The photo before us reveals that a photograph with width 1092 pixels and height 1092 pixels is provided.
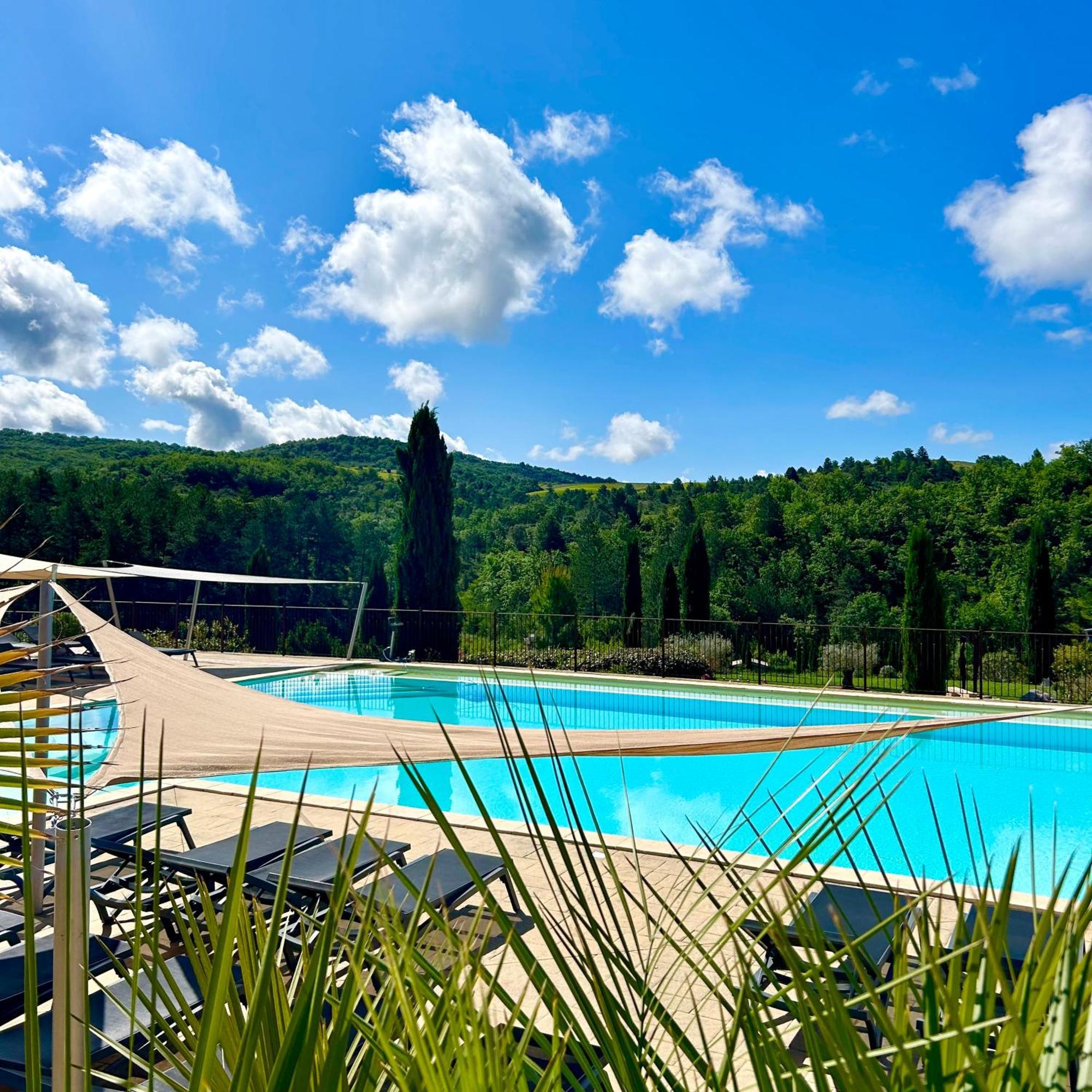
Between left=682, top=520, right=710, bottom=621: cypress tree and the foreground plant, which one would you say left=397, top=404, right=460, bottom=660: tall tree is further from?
the foreground plant

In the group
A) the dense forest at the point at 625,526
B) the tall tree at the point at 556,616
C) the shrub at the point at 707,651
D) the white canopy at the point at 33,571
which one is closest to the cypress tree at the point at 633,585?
the dense forest at the point at 625,526

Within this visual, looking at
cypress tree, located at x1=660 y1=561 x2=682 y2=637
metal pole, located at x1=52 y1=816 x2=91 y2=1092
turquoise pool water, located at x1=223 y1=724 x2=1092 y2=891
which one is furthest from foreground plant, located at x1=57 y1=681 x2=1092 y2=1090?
cypress tree, located at x1=660 y1=561 x2=682 y2=637

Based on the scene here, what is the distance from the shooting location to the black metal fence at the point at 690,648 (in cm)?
1327

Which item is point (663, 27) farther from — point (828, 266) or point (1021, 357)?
point (1021, 357)

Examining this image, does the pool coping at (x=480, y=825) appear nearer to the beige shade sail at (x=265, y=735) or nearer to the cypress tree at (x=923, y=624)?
the beige shade sail at (x=265, y=735)

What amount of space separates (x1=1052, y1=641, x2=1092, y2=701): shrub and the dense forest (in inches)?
345

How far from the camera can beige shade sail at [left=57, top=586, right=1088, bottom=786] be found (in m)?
3.87

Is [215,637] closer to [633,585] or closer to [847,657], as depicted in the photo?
[633,585]

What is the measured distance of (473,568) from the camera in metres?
30.4

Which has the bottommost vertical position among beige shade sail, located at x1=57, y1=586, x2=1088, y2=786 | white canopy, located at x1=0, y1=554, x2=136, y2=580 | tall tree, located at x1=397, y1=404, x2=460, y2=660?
beige shade sail, located at x1=57, y1=586, x2=1088, y2=786

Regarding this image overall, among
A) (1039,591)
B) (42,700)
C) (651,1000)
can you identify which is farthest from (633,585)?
(651,1000)

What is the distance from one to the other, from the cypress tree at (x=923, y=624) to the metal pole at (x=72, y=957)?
43.6 feet

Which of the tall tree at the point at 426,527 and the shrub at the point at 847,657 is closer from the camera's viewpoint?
the shrub at the point at 847,657

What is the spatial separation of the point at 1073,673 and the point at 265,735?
39.9 feet
